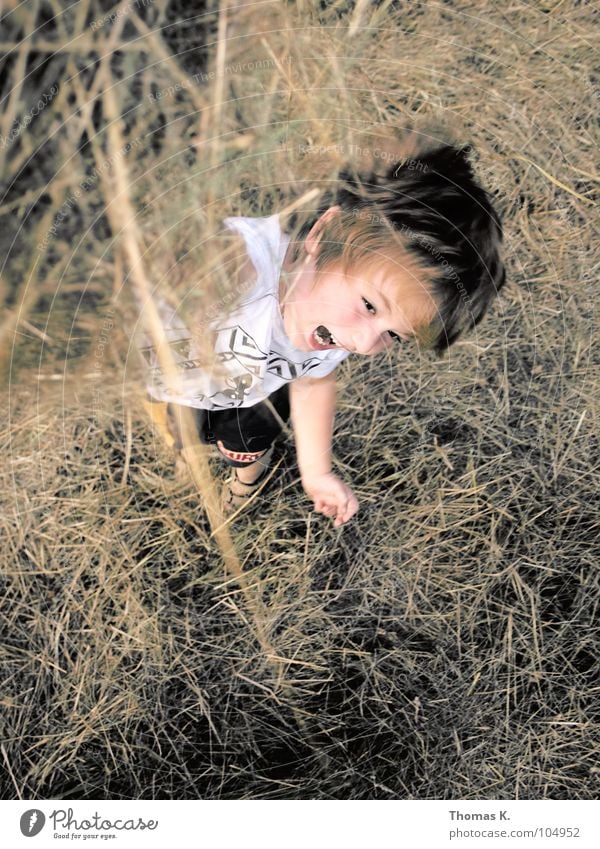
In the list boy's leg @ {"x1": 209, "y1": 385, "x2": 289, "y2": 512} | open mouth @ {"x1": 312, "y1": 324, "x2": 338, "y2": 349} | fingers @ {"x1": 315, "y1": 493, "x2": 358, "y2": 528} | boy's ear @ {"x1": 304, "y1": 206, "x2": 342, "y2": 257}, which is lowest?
fingers @ {"x1": 315, "y1": 493, "x2": 358, "y2": 528}

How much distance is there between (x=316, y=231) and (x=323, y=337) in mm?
89

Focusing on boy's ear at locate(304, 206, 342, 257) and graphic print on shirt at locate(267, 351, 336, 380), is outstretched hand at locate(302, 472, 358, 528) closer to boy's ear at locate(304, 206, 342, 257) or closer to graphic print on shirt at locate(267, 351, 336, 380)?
graphic print on shirt at locate(267, 351, 336, 380)

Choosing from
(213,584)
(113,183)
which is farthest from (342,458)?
(113,183)

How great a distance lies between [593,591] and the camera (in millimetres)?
661

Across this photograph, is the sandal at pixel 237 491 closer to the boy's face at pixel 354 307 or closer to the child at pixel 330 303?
the child at pixel 330 303

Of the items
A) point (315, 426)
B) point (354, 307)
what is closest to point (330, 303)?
point (354, 307)

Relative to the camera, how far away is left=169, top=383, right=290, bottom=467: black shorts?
66 cm

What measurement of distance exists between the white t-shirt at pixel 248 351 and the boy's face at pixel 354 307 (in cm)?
2

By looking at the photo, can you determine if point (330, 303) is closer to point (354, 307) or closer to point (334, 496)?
point (354, 307)

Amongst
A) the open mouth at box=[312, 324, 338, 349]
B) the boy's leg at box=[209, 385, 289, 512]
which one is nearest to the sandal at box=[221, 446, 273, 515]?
the boy's leg at box=[209, 385, 289, 512]

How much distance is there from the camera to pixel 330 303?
0.58 m

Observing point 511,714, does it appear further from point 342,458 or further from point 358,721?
point 342,458

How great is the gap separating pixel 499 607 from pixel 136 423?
0.35 metres

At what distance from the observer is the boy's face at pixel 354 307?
57 centimetres
